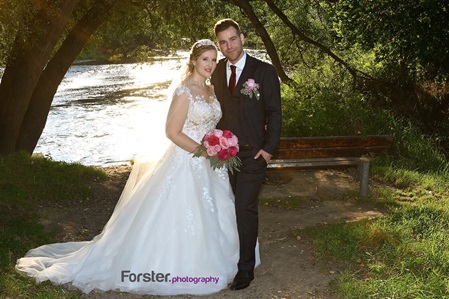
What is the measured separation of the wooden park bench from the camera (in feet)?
29.0

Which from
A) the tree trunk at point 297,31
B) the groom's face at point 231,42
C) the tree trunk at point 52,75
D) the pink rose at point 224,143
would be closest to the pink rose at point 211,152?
the pink rose at point 224,143

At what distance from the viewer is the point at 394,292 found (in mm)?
5215

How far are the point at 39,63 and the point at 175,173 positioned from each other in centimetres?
611

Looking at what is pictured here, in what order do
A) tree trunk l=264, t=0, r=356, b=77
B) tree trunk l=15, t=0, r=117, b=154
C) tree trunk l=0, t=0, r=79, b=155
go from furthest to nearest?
tree trunk l=264, t=0, r=356, b=77 → tree trunk l=15, t=0, r=117, b=154 → tree trunk l=0, t=0, r=79, b=155

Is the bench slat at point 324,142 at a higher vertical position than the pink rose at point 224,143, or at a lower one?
lower

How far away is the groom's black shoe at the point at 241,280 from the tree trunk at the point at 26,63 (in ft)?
19.9

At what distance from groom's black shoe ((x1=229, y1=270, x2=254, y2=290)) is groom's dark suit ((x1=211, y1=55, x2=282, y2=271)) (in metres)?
0.05

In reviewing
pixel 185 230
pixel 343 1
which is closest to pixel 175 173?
pixel 185 230

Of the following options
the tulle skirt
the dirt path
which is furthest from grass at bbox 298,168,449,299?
the tulle skirt

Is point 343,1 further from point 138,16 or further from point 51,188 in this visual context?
point 51,188

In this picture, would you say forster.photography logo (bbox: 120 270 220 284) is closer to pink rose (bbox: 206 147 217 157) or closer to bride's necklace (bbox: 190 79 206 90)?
pink rose (bbox: 206 147 217 157)

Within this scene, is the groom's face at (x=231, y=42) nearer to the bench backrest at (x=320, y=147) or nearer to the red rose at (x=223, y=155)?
the red rose at (x=223, y=155)

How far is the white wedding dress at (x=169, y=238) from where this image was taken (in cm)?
564

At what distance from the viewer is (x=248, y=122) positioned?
556 centimetres
